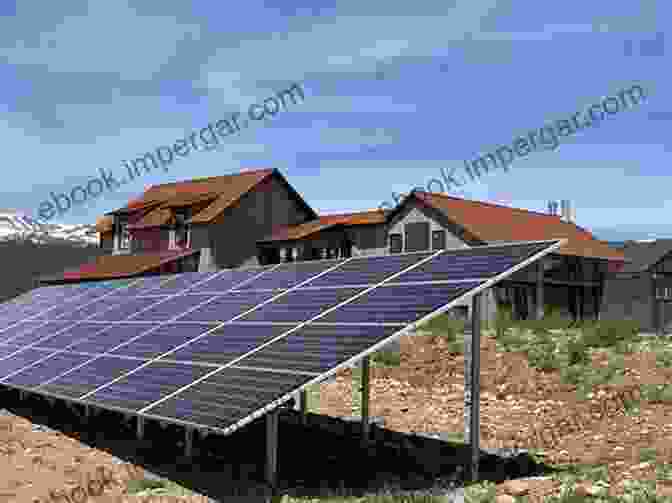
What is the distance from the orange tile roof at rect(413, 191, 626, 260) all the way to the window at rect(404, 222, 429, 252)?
173cm

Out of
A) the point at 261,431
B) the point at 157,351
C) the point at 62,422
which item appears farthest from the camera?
the point at 62,422

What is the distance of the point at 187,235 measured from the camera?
5778 cm

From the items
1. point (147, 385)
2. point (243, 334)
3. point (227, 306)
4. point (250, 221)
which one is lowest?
point (147, 385)

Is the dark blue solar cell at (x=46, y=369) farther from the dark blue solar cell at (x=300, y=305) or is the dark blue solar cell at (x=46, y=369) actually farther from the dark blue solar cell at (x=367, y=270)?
the dark blue solar cell at (x=367, y=270)

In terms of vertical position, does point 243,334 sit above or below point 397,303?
→ below

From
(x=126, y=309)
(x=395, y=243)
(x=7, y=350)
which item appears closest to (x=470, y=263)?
(x=126, y=309)

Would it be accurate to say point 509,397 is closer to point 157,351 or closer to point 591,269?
point 157,351

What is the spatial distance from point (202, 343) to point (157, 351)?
1.32 metres

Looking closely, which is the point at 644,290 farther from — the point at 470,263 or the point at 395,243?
the point at 470,263

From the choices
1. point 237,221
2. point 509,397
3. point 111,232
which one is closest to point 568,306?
point 237,221

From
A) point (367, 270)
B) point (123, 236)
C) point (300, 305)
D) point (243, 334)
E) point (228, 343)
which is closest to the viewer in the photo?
point (228, 343)

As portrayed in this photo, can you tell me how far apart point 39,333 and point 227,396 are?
46.8ft

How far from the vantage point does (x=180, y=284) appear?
22.8m

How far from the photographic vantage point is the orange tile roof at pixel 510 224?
4972cm
